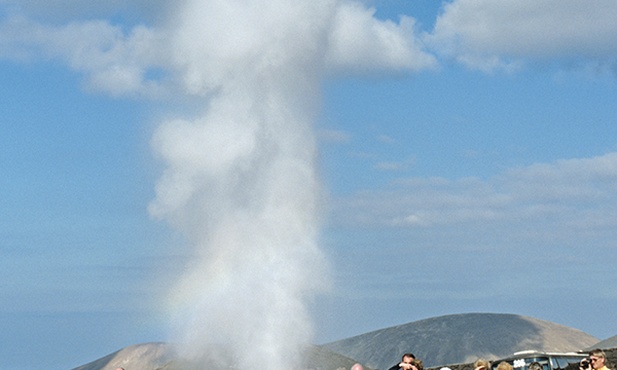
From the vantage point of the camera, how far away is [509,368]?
19.3 meters

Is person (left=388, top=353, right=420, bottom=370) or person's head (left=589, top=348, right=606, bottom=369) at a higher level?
person (left=388, top=353, right=420, bottom=370)

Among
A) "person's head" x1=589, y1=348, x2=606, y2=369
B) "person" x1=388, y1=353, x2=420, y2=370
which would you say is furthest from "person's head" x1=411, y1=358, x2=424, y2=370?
"person's head" x1=589, y1=348, x2=606, y2=369

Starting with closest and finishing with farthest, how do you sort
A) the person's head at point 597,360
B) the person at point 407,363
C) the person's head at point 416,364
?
1. the person's head at point 597,360
2. the person at point 407,363
3. the person's head at point 416,364

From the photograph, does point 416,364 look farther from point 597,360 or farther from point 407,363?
point 597,360

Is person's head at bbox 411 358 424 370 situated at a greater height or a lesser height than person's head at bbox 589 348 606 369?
greater

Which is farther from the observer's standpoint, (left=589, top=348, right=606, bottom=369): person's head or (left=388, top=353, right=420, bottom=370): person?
(left=388, top=353, right=420, bottom=370): person

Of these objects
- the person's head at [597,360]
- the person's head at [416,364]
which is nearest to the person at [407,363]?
the person's head at [416,364]

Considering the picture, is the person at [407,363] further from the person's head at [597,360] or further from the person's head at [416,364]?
the person's head at [597,360]

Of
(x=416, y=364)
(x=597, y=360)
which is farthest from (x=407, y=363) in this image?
(x=597, y=360)

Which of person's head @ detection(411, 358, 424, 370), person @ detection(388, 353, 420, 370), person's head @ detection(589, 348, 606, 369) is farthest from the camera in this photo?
person's head @ detection(411, 358, 424, 370)

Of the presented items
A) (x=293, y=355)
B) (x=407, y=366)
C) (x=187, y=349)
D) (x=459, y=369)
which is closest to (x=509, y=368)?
(x=407, y=366)

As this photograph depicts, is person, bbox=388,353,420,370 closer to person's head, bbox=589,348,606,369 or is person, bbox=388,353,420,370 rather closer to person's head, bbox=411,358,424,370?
person's head, bbox=411,358,424,370

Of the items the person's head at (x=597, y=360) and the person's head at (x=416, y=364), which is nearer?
the person's head at (x=597, y=360)

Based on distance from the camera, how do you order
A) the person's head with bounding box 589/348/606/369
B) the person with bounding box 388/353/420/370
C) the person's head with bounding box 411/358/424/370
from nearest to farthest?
the person's head with bounding box 589/348/606/369 → the person with bounding box 388/353/420/370 → the person's head with bounding box 411/358/424/370
